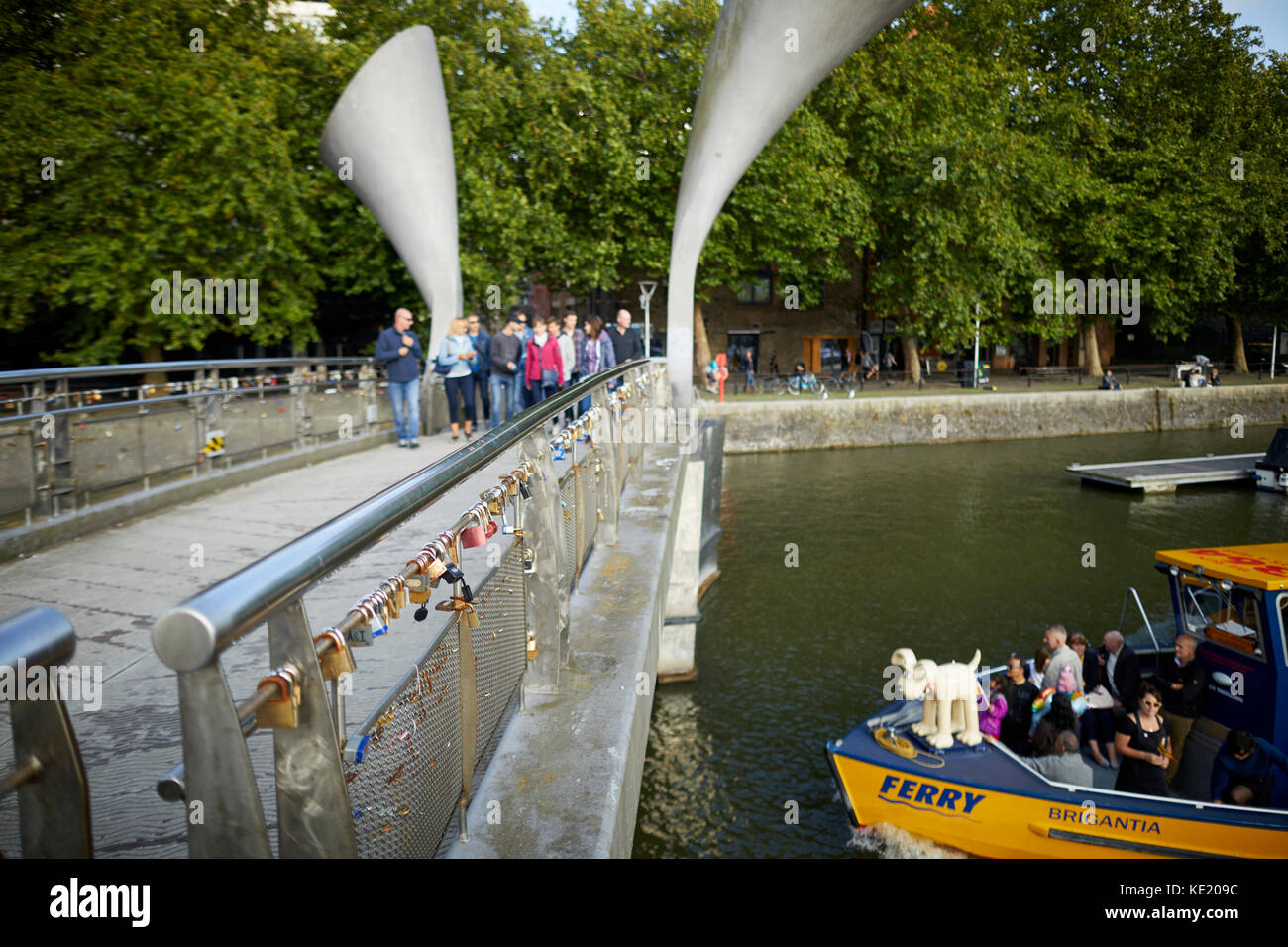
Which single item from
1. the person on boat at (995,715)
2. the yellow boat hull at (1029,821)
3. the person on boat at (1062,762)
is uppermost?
the person on boat at (995,715)

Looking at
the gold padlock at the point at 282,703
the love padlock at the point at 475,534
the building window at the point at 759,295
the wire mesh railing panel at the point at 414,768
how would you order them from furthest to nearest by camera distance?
the building window at the point at 759,295, the love padlock at the point at 475,534, the wire mesh railing panel at the point at 414,768, the gold padlock at the point at 282,703

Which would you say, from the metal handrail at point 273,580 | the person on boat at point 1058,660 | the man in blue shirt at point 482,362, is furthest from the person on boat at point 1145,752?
the man in blue shirt at point 482,362

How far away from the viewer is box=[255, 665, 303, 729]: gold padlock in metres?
1.44

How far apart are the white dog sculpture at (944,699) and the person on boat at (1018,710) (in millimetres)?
706

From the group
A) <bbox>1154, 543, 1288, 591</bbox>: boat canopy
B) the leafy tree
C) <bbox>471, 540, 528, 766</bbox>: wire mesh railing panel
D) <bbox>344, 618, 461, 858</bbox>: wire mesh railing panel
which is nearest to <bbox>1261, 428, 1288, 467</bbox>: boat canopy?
<bbox>1154, 543, 1288, 591</bbox>: boat canopy

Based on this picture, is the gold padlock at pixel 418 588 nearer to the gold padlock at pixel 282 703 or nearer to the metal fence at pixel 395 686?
the metal fence at pixel 395 686

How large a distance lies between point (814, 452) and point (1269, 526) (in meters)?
12.4

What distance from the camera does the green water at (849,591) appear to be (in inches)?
422

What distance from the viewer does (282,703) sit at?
146cm

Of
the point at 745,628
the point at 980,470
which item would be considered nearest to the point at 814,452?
the point at 980,470

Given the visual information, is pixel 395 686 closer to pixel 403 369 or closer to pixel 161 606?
pixel 161 606

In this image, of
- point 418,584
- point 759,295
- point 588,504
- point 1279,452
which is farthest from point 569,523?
point 759,295

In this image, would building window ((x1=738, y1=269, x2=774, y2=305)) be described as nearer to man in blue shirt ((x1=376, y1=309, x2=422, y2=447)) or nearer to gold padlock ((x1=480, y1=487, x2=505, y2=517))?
man in blue shirt ((x1=376, y1=309, x2=422, y2=447))

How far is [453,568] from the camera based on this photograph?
218cm
